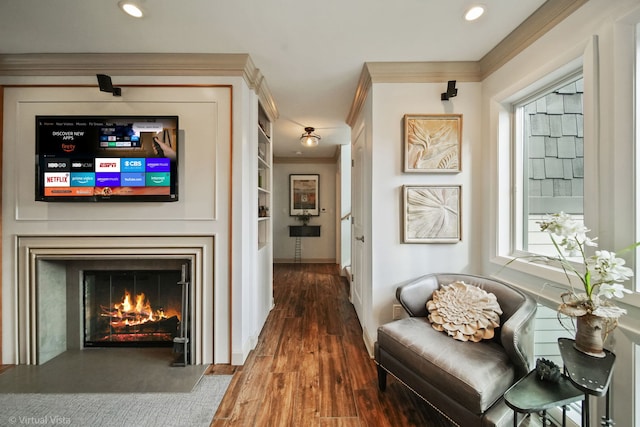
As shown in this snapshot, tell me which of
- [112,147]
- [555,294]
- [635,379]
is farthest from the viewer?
[112,147]

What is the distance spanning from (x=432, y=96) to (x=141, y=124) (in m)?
2.40

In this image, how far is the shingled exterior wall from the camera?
156 centimetres

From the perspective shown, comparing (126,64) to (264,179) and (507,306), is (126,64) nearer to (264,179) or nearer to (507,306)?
(264,179)

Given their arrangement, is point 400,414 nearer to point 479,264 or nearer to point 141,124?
point 479,264

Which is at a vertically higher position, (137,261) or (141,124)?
(141,124)

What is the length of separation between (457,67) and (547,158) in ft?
3.38

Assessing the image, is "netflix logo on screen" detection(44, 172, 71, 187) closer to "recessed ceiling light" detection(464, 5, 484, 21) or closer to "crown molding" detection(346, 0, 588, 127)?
"crown molding" detection(346, 0, 588, 127)

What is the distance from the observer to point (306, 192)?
5.90m

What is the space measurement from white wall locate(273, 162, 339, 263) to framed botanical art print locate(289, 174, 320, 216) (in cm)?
12

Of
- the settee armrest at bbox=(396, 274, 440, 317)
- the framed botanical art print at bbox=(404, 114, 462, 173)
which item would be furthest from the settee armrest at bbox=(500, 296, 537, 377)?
the framed botanical art print at bbox=(404, 114, 462, 173)

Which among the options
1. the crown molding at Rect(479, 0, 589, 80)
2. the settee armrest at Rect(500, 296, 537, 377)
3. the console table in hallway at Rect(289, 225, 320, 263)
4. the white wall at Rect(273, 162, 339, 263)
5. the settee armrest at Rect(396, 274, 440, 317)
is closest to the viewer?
the settee armrest at Rect(500, 296, 537, 377)

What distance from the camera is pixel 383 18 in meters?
1.63

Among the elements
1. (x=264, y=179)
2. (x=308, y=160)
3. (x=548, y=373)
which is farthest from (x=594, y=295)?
(x=308, y=160)

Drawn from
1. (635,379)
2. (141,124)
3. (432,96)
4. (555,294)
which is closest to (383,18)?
(432,96)
